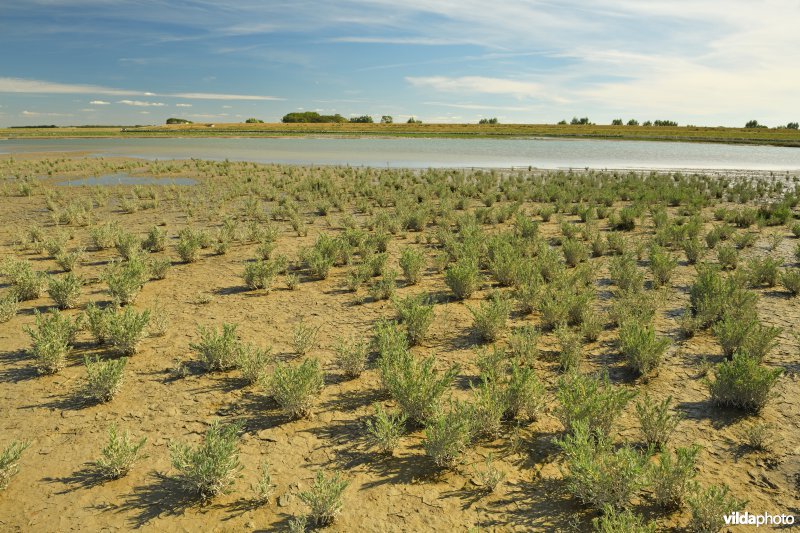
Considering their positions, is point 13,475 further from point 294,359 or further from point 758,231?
point 758,231

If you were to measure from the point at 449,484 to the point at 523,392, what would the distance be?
149cm

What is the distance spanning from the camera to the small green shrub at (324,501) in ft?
13.0

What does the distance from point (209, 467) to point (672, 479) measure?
13.7ft

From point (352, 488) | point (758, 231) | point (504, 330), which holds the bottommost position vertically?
point (352, 488)

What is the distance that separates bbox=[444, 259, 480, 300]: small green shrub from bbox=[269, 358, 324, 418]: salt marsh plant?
14.6 feet

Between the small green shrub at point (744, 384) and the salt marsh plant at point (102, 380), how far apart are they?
7.48 m

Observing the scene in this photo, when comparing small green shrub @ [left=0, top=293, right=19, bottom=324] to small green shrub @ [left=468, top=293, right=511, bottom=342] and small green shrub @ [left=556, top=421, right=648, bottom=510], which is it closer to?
small green shrub @ [left=468, top=293, right=511, bottom=342]

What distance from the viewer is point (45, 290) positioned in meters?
9.34

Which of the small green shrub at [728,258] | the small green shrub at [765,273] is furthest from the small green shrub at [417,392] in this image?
the small green shrub at [728,258]

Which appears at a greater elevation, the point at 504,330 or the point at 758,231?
the point at 758,231

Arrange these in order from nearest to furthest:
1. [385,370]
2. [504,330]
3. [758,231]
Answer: [385,370] < [504,330] < [758,231]

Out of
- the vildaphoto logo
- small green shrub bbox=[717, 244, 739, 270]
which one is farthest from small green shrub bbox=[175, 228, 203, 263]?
small green shrub bbox=[717, 244, 739, 270]

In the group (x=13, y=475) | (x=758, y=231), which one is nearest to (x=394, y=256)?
(x=13, y=475)

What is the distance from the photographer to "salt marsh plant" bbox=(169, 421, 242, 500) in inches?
168
